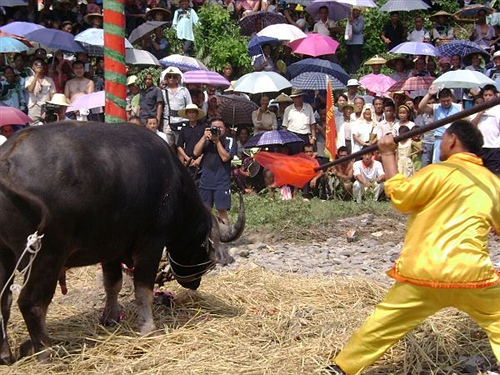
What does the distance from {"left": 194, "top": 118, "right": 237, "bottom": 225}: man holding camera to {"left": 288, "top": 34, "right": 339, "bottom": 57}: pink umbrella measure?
18.3 feet

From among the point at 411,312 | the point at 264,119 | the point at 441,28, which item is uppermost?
the point at 441,28

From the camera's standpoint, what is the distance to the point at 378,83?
1533 cm

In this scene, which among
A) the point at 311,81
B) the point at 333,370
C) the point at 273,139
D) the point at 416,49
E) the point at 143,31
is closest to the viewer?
the point at 333,370

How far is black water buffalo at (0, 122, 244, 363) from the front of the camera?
5652 mm

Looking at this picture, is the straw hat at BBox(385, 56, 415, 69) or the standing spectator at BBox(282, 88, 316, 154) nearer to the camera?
the standing spectator at BBox(282, 88, 316, 154)

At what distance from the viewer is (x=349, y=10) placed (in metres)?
17.5

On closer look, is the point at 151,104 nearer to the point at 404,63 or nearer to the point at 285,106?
the point at 285,106

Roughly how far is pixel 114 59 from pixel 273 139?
18.0 ft

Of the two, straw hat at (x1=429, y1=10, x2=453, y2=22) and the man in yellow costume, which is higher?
straw hat at (x1=429, y1=10, x2=453, y2=22)

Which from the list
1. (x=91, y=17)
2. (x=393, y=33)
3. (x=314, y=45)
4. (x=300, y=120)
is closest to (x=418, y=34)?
(x=393, y=33)

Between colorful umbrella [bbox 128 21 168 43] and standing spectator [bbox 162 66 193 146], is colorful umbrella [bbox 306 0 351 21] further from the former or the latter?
standing spectator [bbox 162 66 193 146]

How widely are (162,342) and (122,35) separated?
326 centimetres

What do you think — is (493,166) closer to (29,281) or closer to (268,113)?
(268,113)

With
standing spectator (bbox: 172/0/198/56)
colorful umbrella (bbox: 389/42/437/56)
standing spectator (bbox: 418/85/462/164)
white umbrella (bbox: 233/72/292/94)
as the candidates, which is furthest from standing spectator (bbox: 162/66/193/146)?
colorful umbrella (bbox: 389/42/437/56)
